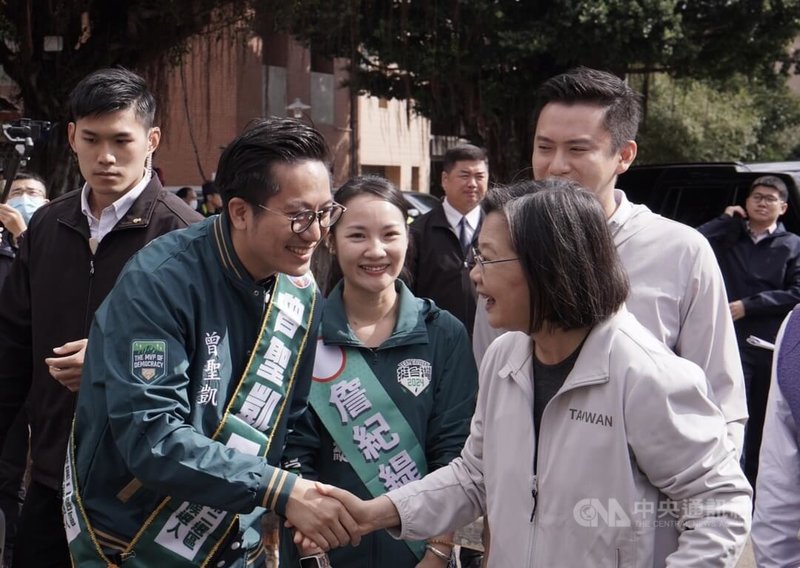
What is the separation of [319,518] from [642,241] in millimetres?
1203

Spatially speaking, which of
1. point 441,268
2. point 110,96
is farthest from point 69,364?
point 441,268

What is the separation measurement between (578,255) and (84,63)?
8485 millimetres

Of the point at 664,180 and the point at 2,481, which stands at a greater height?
the point at 664,180

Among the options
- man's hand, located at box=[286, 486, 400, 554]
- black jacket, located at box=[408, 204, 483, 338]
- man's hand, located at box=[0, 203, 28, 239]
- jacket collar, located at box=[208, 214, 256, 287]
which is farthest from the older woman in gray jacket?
black jacket, located at box=[408, 204, 483, 338]

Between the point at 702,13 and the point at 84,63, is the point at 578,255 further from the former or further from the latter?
the point at 702,13

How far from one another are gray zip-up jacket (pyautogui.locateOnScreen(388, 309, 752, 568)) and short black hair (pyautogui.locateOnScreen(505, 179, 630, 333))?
7 centimetres

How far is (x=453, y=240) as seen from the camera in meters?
5.82

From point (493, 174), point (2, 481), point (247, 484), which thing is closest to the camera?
point (247, 484)

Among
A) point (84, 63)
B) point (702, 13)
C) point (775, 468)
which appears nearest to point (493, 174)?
point (702, 13)

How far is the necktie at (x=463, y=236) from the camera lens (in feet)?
19.1

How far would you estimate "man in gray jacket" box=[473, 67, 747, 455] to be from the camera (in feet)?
8.91

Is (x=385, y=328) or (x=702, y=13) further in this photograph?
(x=702, y=13)

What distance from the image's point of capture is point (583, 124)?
9.85ft

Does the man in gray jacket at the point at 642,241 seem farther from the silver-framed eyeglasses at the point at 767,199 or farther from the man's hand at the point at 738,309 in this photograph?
the silver-framed eyeglasses at the point at 767,199
